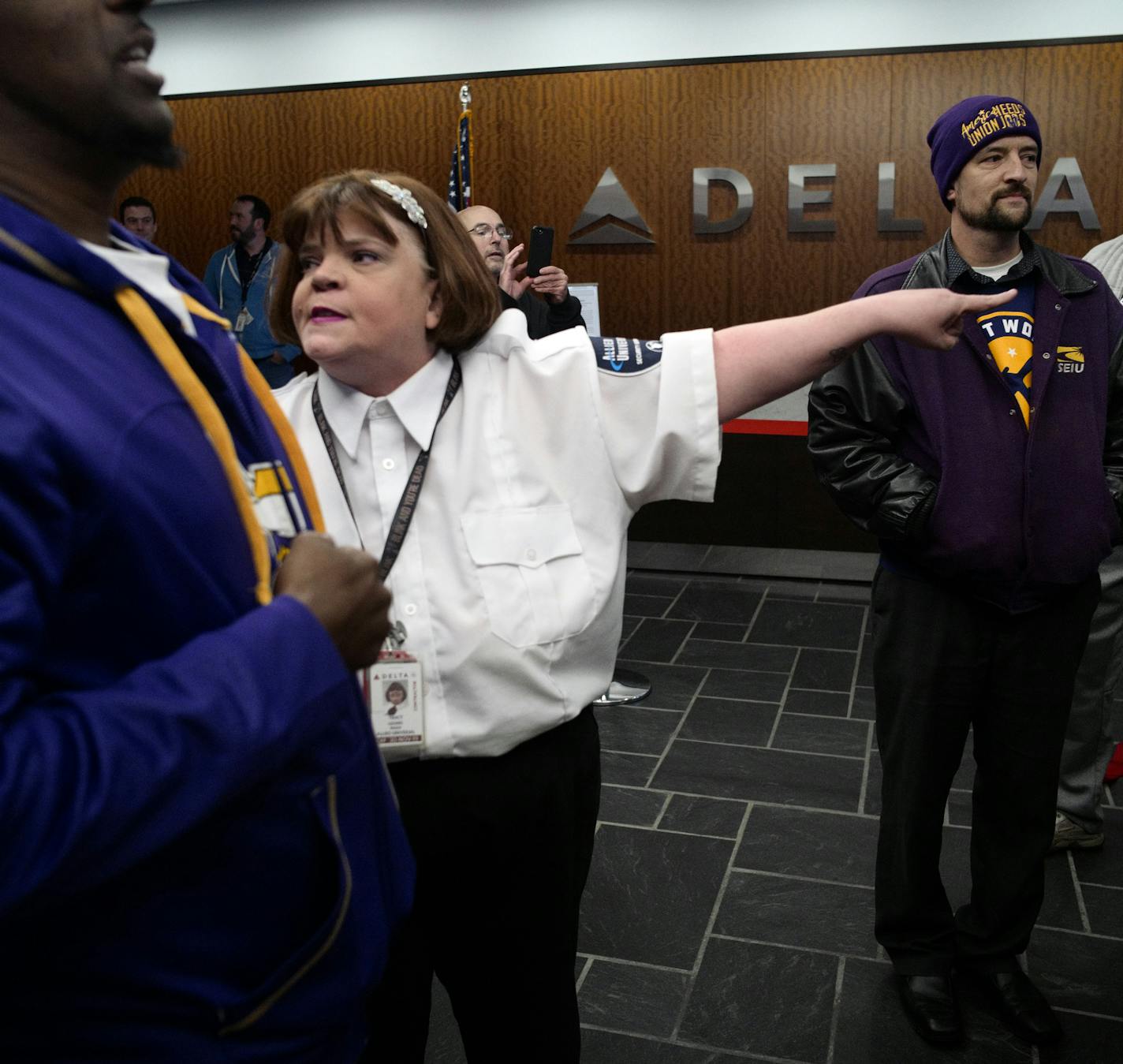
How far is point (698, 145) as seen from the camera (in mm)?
6195

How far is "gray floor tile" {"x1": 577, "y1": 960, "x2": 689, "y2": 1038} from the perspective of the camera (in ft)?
7.93

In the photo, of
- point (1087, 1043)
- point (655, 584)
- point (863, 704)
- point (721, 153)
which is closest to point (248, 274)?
point (721, 153)

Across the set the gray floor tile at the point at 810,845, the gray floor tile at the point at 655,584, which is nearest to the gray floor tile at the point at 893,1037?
the gray floor tile at the point at 810,845

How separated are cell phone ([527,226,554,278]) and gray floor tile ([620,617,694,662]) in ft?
5.75

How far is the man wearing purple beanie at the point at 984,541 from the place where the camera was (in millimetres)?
2264

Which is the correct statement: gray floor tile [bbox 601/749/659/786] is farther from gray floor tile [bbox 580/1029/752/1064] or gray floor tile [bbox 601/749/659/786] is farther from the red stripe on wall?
the red stripe on wall

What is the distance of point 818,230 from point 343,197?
4.97 meters

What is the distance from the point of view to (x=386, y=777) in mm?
1106

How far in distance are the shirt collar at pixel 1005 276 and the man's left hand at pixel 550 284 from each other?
198 centimetres

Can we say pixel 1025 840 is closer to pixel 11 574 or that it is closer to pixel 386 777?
pixel 386 777

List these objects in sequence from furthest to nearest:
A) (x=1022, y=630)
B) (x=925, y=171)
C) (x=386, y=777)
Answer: (x=925, y=171) → (x=1022, y=630) → (x=386, y=777)

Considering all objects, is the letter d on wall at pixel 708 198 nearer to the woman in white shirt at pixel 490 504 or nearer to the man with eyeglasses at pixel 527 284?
the man with eyeglasses at pixel 527 284

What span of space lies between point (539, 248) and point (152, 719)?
353 cm

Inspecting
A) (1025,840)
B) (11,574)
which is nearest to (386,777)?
(11,574)
